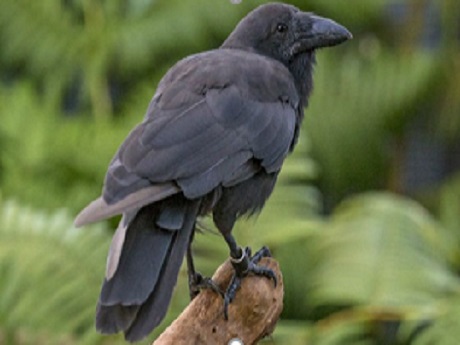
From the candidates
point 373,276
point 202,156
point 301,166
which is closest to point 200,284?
point 202,156

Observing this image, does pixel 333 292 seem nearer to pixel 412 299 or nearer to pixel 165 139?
pixel 412 299

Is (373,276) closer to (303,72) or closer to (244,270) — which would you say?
(303,72)

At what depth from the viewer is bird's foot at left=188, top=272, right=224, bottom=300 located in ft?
6.35

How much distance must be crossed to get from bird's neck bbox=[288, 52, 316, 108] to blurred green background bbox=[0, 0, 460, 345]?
0.72 m

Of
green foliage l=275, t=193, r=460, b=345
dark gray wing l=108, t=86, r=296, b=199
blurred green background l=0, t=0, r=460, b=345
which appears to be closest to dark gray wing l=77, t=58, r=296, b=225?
dark gray wing l=108, t=86, r=296, b=199

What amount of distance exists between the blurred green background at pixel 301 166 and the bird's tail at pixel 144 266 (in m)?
1.07

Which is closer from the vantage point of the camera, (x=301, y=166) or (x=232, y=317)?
(x=232, y=317)

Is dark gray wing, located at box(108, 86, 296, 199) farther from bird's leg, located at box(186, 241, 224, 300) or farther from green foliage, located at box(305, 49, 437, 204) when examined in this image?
green foliage, located at box(305, 49, 437, 204)

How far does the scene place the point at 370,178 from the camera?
4.86 metres

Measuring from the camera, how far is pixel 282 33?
2.15 m

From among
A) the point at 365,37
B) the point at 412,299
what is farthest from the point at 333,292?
the point at 365,37

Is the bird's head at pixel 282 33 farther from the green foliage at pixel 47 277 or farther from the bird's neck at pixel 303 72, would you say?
the green foliage at pixel 47 277

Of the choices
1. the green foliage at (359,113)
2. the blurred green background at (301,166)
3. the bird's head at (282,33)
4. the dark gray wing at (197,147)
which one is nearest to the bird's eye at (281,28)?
the bird's head at (282,33)

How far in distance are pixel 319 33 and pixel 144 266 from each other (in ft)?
1.98
